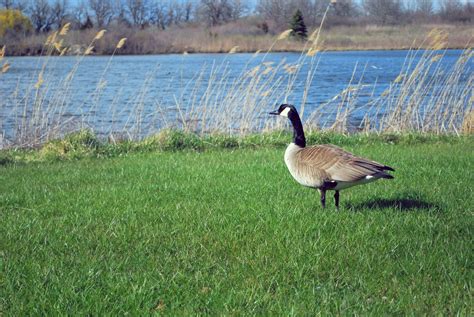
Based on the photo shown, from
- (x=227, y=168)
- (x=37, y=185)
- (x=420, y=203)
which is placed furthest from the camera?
(x=227, y=168)

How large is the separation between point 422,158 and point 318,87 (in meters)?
15.6

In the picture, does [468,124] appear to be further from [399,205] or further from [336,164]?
[336,164]

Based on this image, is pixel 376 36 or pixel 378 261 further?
pixel 376 36

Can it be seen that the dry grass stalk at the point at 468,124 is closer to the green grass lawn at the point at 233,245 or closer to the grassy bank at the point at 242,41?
the green grass lawn at the point at 233,245

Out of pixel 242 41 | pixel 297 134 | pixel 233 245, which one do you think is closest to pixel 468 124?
pixel 297 134

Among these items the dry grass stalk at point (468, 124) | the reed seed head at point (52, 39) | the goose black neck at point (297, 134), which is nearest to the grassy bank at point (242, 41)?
the reed seed head at point (52, 39)

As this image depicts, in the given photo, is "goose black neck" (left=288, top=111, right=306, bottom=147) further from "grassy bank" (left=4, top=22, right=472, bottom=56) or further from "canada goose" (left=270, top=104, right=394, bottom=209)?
"grassy bank" (left=4, top=22, right=472, bottom=56)

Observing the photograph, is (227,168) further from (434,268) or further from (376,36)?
(376,36)

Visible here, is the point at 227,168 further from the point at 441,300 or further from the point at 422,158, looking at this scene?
the point at 441,300

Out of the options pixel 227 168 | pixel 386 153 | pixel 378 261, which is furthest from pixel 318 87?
pixel 378 261

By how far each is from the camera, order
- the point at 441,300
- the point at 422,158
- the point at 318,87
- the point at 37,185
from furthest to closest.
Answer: the point at 318,87 → the point at 422,158 → the point at 37,185 → the point at 441,300

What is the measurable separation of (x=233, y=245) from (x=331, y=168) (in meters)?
1.32

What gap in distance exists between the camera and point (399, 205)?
241 inches

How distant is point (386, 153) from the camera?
9758mm
